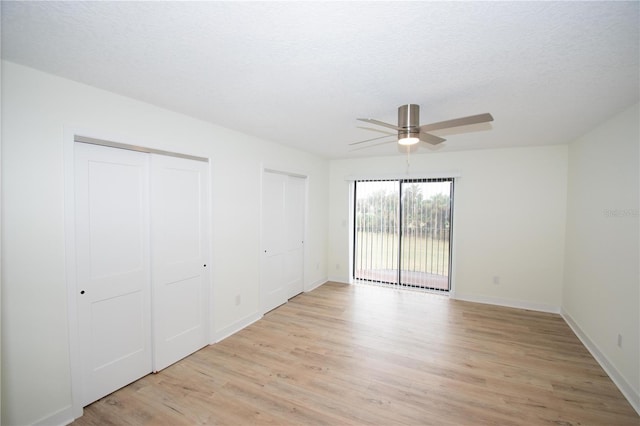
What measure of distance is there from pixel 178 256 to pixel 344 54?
2442mm

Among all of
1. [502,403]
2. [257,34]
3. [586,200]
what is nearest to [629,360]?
[502,403]

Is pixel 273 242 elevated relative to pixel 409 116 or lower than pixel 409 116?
lower

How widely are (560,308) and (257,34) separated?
17.6 feet

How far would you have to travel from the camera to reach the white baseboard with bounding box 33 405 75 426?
1893 millimetres

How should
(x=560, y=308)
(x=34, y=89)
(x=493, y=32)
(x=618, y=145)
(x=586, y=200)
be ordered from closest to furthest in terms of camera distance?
(x=493, y=32) → (x=34, y=89) → (x=618, y=145) → (x=586, y=200) → (x=560, y=308)

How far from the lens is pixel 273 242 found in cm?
422

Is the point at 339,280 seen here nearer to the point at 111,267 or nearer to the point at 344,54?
the point at 111,267

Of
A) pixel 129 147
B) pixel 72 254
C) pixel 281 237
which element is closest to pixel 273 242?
pixel 281 237

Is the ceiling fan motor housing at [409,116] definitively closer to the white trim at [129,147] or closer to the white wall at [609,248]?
the white wall at [609,248]

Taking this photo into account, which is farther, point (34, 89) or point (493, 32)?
point (34, 89)

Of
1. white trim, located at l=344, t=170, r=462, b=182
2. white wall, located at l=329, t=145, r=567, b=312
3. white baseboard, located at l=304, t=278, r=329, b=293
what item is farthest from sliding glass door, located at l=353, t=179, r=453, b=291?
white baseboard, located at l=304, t=278, r=329, b=293

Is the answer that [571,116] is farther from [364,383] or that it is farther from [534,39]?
[364,383]

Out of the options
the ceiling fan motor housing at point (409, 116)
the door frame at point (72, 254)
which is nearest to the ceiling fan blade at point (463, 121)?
the ceiling fan motor housing at point (409, 116)

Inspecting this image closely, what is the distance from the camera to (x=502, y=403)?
7.34ft
